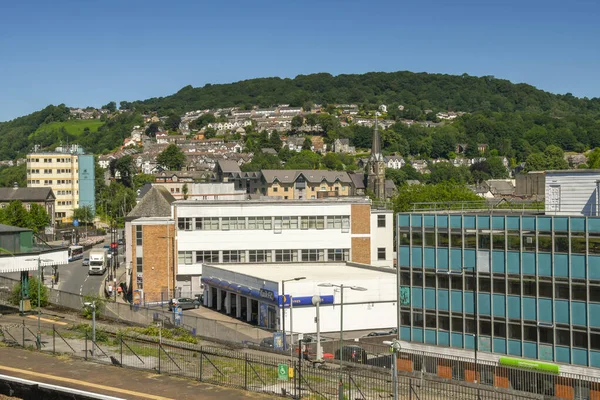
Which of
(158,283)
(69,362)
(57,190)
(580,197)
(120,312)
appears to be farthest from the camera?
(57,190)

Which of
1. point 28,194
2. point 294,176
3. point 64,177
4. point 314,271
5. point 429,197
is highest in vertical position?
point 64,177

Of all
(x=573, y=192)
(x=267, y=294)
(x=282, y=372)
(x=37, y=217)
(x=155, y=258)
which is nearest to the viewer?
(x=282, y=372)

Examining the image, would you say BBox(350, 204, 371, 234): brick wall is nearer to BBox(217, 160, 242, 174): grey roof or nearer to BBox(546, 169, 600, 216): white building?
BBox(546, 169, 600, 216): white building

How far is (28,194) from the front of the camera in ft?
513

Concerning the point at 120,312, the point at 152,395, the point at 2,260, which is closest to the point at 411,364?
the point at 152,395

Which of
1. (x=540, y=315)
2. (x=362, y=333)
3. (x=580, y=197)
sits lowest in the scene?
(x=362, y=333)

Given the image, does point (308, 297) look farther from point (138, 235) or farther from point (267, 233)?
point (138, 235)

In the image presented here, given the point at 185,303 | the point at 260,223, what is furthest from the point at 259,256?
the point at 185,303

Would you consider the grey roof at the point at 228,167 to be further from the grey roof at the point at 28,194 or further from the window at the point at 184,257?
the window at the point at 184,257

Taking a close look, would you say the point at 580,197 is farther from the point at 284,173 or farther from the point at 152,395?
the point at 284,173

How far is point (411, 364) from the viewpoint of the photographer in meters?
41.9

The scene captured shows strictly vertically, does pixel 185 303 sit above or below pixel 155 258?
below

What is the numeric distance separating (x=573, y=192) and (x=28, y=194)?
134020 mm

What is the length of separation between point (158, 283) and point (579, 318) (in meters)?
40.9
